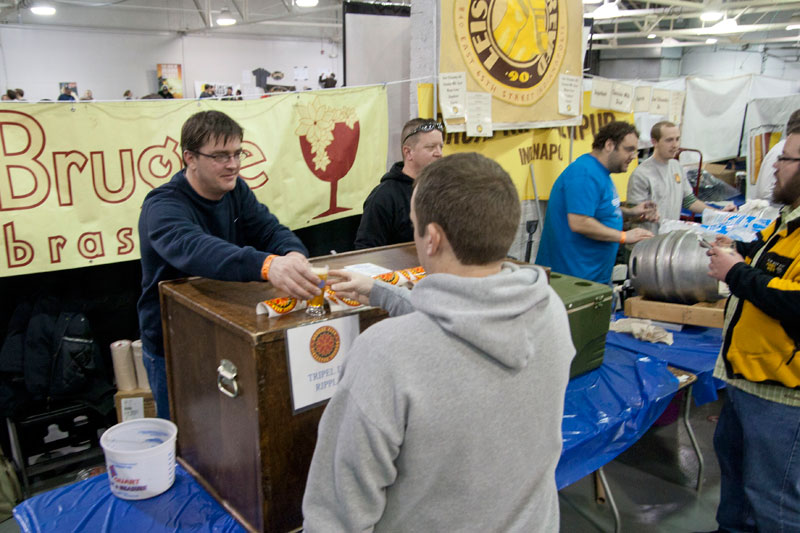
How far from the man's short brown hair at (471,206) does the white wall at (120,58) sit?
44.7 feet

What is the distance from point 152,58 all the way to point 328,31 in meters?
5.32

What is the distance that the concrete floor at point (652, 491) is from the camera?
2678 millimetres

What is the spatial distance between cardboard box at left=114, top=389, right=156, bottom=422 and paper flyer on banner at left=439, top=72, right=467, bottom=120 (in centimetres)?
234

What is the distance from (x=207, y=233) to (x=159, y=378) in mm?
491

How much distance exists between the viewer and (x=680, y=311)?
2879mm

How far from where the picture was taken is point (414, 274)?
1566 mm

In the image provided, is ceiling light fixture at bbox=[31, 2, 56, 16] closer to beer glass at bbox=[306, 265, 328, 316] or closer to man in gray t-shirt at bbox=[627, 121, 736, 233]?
man in gray t-shirt at bbox=[627, 121, 736, 233]

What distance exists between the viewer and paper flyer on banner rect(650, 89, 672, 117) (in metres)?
6.09

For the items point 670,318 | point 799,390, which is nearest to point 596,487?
point 670,318

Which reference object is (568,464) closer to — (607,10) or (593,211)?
(593,211)

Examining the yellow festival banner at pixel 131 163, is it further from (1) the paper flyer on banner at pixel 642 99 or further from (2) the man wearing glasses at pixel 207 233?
(1) the paper flyer on banner at pixel 642 99

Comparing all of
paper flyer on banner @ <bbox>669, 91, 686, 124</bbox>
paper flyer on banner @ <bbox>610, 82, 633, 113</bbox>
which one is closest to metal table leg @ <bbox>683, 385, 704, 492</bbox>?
paper flyer on banner @ <bbox>610, 82, 633, 113</bbox>

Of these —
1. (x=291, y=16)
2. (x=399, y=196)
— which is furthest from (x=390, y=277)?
(x=291, y=16)

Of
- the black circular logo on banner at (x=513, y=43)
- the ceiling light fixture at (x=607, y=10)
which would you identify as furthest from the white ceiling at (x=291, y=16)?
the black circular logo on banner at (x=513, y=43)
